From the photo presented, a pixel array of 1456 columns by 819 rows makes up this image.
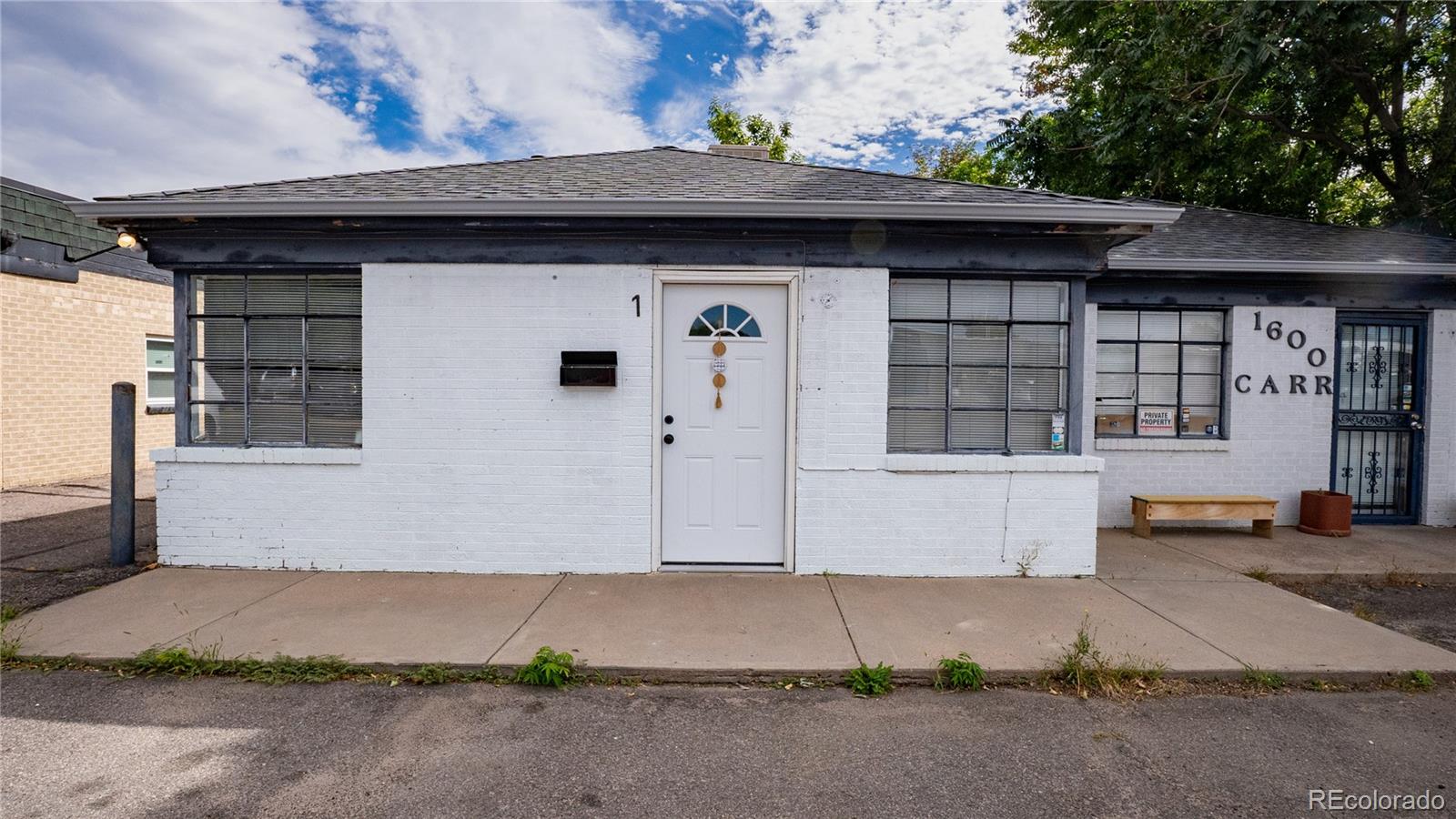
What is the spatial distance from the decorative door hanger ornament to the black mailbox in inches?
32.3

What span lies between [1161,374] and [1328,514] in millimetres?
2195

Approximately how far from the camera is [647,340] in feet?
18.2

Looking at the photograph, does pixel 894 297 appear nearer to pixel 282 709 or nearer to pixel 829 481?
pixel 829 481

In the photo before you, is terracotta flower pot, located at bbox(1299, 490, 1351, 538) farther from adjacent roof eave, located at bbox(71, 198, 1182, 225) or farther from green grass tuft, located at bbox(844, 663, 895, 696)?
green grass tuft, located at bbox(844, 663, 895, 696)

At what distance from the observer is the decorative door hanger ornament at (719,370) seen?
222 inches

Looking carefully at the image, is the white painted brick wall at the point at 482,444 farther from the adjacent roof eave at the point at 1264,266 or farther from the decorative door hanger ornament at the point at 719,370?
the adjacent roof eave at the point at 1264,266

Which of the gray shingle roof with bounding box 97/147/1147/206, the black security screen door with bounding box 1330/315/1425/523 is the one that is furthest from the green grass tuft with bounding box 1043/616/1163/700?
the black security screen door with bounding box 1330/315/1425/523

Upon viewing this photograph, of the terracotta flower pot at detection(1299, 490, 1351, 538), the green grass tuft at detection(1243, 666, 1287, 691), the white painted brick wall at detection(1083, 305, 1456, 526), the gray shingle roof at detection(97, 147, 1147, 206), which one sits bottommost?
the green grass tuft at detection(1243, 666, 1287, 691)

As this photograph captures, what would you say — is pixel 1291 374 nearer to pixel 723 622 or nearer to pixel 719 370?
pixel 719 370

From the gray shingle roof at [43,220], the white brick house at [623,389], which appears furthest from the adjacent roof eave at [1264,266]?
the gray shingle roof at [43,220]

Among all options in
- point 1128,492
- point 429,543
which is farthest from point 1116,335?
point 429,543
